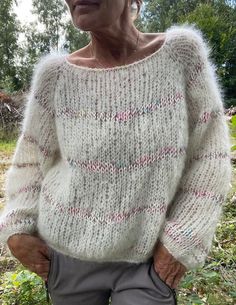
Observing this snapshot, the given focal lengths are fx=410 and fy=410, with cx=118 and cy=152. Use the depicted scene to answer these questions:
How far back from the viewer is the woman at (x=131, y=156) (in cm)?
128

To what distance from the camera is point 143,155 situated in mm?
1272

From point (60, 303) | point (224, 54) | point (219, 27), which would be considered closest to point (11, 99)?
point (60, 303)

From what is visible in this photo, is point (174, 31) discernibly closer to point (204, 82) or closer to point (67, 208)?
point (204, 82)

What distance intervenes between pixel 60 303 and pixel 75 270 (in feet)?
0.53

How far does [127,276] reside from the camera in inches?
53.4

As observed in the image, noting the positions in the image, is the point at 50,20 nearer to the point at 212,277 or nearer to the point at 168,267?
the point at 212,277

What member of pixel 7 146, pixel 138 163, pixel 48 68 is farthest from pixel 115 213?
pixel 7 146

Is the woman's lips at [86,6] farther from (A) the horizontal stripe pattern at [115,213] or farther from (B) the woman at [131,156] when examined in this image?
(A) the horizontal stripe pattern at [115,213]

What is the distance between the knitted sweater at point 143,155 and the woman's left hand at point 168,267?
3 centimetres

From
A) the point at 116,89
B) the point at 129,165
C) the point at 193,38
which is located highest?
the point at 193,38

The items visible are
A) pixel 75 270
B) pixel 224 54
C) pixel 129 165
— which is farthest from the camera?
pixel 224 54

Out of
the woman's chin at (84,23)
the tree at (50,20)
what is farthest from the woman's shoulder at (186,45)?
the tree at (50,20)

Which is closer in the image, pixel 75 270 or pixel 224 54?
pixel 75 270

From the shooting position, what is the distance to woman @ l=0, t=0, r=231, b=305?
128 centimetres
